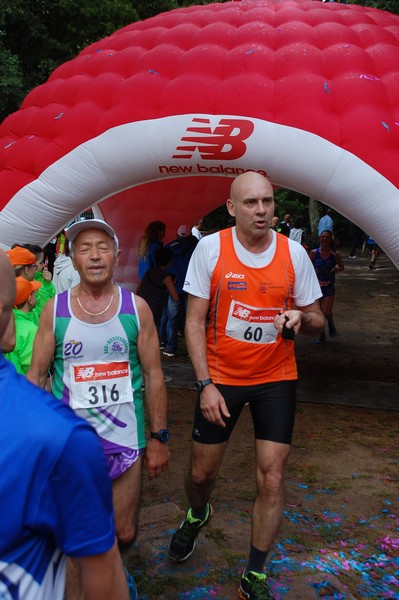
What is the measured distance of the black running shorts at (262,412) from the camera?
3053 millimetres

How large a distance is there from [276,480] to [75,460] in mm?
2059

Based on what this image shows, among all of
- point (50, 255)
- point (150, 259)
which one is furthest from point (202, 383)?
point (50, 255)

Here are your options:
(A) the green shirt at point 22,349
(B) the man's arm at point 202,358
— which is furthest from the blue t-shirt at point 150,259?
(B) the man's arm at point 202,358

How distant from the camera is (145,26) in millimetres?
6836

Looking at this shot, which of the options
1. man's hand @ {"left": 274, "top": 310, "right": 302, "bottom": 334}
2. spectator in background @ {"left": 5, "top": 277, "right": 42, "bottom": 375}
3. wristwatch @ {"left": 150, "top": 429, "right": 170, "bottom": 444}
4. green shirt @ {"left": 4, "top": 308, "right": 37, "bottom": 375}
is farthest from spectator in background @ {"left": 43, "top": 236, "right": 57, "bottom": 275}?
man's hand @ {"left": 274, "top": 310, "right": 302, "bottom": 334}

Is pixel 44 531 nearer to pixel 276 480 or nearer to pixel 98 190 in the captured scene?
pixel 276 480

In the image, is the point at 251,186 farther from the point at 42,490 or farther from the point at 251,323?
the point at 42,490

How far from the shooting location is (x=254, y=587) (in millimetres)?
2895

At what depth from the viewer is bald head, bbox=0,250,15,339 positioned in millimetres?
1184

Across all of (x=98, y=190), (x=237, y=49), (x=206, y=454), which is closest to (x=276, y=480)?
(x=206, y=454)

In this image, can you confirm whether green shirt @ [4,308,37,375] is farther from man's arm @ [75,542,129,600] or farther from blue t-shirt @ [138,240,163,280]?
blue t-shirt @ [138,240,163,280]

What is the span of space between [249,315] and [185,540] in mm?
1261

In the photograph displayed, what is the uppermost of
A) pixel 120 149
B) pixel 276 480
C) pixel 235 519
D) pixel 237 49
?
pixel 237 49

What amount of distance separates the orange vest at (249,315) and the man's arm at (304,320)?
0.12 metres
